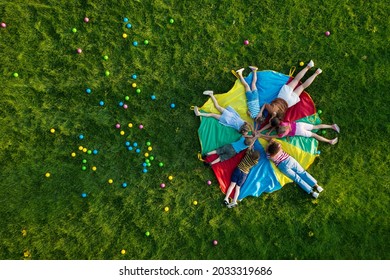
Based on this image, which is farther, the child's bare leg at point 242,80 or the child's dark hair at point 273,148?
the child's bare leg at point 242,80

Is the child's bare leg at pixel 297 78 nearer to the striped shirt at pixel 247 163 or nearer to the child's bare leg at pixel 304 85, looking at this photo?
the child's bare leg at pixel 304 85

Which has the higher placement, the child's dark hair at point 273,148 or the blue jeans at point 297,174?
the child's dark hair at point 273,148

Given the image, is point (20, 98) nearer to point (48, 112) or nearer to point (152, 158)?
point (48, 112)

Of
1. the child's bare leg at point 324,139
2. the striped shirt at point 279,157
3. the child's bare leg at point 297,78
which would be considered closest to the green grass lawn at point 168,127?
the child's bare leg at point 324,139

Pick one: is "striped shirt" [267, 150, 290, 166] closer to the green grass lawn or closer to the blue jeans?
the blue jeans

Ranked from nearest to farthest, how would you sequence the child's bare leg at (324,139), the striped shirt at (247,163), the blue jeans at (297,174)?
the striped shirt at (247,163), the blue jeans at (297,174), the child's bare leg at (324,139)

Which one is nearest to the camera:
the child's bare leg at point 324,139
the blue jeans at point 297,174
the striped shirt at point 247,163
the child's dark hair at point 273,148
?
the child's dark hair at point 273,148

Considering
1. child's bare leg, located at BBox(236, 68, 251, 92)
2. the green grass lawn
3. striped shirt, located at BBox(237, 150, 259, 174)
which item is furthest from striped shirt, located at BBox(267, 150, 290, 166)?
child's bare leg, located at BBox(236, 68, 251, 92)
